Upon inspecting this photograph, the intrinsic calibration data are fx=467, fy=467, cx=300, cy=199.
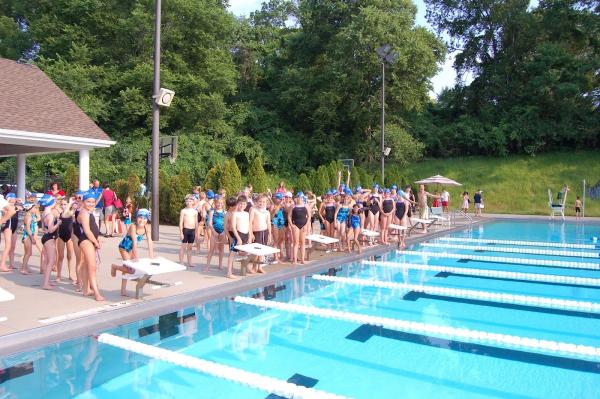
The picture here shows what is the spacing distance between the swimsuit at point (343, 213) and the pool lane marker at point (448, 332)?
4261 millimetres

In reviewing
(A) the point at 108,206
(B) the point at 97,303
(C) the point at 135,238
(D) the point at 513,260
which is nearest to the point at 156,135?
(A) the point at 108,206

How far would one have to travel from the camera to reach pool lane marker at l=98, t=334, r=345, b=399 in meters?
4.19

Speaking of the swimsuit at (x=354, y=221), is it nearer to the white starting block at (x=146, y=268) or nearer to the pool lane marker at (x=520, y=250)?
the pool lane marker at (x=520, y=250)

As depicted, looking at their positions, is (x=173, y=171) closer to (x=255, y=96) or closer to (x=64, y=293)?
(x=255, y=96)

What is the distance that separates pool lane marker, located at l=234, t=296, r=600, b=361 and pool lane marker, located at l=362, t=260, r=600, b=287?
162 inches

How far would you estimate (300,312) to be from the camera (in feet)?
22.6

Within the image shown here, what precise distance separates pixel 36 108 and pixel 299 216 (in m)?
11.4

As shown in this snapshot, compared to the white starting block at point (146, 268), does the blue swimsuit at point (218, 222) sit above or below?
above

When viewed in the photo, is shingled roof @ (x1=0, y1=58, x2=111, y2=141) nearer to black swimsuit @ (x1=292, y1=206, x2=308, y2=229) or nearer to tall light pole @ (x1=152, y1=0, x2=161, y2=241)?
tall light pole @ (x1=152, y1=0, x2=161, y2=241)

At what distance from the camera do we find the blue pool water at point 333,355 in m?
4.50

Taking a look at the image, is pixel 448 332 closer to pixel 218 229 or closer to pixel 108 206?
pixel 218 229

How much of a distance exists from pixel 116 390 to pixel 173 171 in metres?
24.6

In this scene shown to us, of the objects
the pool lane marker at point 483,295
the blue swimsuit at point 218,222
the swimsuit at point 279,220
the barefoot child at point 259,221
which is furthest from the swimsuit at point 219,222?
the pool lane marker at point 483,295

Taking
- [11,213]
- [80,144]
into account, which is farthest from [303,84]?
[11,213]
